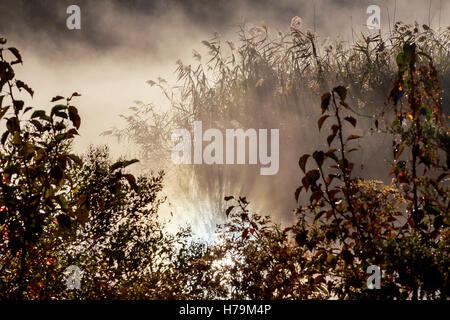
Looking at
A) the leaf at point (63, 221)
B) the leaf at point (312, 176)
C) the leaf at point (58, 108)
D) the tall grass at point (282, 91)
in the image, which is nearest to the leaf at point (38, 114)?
the leaf at point (58, 108)

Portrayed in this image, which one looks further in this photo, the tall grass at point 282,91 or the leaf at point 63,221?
the tall grass at point 282,91

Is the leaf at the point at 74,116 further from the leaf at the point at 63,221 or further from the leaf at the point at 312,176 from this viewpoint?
the leaf at the point at 312,176

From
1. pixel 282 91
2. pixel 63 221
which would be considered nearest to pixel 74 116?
pixel 63 221

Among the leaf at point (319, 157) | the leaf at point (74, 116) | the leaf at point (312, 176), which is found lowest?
the leaf at point (312, 176)

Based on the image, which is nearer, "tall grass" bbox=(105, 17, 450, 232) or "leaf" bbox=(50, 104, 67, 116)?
"leaf" bbox=(50, 104, 67, 116)

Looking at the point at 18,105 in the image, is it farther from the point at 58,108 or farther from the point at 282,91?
the point at 282,91

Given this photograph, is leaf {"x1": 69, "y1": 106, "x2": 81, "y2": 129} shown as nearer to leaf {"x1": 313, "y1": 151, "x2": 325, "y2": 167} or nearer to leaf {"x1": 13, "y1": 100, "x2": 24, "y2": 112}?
leaf {"x1": 13, "y1": 100, "x2": 24, "y2": 112}

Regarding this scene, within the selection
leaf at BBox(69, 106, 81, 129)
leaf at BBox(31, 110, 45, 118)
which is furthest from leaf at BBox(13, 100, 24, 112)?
leaf at BBox(69, 106, 81, 129)

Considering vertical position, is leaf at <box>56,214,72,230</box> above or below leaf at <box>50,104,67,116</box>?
below

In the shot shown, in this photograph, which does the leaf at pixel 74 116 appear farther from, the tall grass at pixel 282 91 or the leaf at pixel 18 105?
the tall grass at pixel 282 91

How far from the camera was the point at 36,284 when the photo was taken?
3.86 meters

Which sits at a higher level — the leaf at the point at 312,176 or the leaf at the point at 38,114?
the leaf at the point at 38,114

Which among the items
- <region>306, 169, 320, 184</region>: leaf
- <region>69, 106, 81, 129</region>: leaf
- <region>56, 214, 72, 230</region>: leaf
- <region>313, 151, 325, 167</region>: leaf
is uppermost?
<region>69, 106, 81, 129</region>: leaf
